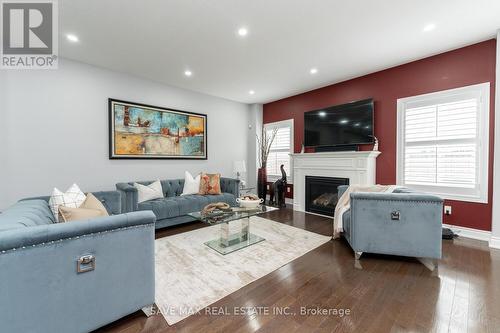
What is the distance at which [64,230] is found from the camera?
1243 mm

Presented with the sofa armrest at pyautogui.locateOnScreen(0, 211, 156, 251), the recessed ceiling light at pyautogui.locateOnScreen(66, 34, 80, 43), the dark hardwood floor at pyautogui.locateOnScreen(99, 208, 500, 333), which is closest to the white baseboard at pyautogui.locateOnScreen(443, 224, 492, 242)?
the dark hardwood floor at pyautogui.locateOnScreen(99, 208, 500, 333)

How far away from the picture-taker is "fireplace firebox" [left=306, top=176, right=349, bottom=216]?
434 cm

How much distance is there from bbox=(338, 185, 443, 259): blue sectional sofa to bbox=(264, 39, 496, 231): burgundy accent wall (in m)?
1.51

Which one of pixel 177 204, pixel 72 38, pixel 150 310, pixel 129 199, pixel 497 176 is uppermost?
pixel 72 38

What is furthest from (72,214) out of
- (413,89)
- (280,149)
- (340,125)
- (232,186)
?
(413,89)

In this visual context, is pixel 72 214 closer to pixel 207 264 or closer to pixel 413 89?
pixel 207 264

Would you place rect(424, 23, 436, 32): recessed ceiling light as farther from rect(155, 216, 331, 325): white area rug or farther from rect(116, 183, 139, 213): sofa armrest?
rect(116, 183, 139, 213): sofa armrest

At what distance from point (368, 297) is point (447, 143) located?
2.83 metres

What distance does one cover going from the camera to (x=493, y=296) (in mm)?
1799

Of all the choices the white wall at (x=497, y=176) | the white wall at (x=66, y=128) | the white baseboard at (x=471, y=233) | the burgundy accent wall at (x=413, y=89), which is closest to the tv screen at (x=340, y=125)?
the burgundy accent wall at (x=413, y=89)

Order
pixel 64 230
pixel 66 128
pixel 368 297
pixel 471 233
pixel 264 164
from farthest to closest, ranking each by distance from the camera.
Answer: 1. pixel 264 164
2. pixel 66 128
3. pixel 471 233
4. pixel 368 297
5. pixel 64 230

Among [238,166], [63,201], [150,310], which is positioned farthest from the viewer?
[238,166]

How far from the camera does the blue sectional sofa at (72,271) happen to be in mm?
1121

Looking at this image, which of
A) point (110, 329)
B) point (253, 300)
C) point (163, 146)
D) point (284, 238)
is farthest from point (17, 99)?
point (284, 238)
